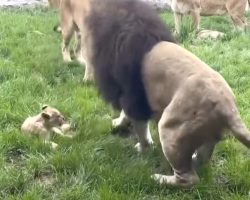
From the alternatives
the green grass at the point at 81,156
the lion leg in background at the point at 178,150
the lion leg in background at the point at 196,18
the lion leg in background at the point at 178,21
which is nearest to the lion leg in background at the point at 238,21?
the lion leg in background at the point at 196,18

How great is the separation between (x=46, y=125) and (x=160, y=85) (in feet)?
4.00

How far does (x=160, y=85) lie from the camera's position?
154 inches

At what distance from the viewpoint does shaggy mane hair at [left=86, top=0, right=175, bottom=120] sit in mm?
4129

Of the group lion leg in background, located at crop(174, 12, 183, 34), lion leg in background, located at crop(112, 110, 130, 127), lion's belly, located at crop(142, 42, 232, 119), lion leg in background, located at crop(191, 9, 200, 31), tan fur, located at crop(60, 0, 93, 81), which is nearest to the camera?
lion's belly, located at crop(142, 42, 232, 119)

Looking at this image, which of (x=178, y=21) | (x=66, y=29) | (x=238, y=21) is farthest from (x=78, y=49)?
(x=238, y=21)

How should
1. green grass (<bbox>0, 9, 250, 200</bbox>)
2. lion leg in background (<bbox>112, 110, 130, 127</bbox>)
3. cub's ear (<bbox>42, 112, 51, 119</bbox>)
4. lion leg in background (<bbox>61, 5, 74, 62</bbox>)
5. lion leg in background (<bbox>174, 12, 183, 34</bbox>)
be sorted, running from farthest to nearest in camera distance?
lion leg in background (<bbox>174, 12, 183, 34</bbox>) < lion leg in background (<bbox>61, 5, 74, 62</bbox>) < lion leg in background (<bbox>112, 110, 130, 127</bbox>) < cub's ear (<bbox>42, 112, 51, 119</bbox>) < green grass (<bbox>0, 9, 250, 200</bbox>)

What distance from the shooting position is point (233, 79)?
6312mm

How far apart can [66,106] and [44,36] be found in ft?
10.8

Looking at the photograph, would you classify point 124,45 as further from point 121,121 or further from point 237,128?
point 237,128

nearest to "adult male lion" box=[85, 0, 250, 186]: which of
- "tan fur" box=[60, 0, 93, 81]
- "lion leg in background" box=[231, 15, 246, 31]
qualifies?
"tan fur" box=[60, 0, 93, 81]

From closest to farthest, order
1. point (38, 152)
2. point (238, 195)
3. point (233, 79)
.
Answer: point (238, 195)
point (38, 152)
point (233, 79)

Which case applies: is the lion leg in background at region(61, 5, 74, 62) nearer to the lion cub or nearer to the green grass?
the green grass

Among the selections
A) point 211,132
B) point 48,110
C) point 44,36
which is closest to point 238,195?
point 211,132

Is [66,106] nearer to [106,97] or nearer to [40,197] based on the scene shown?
[106,97]
